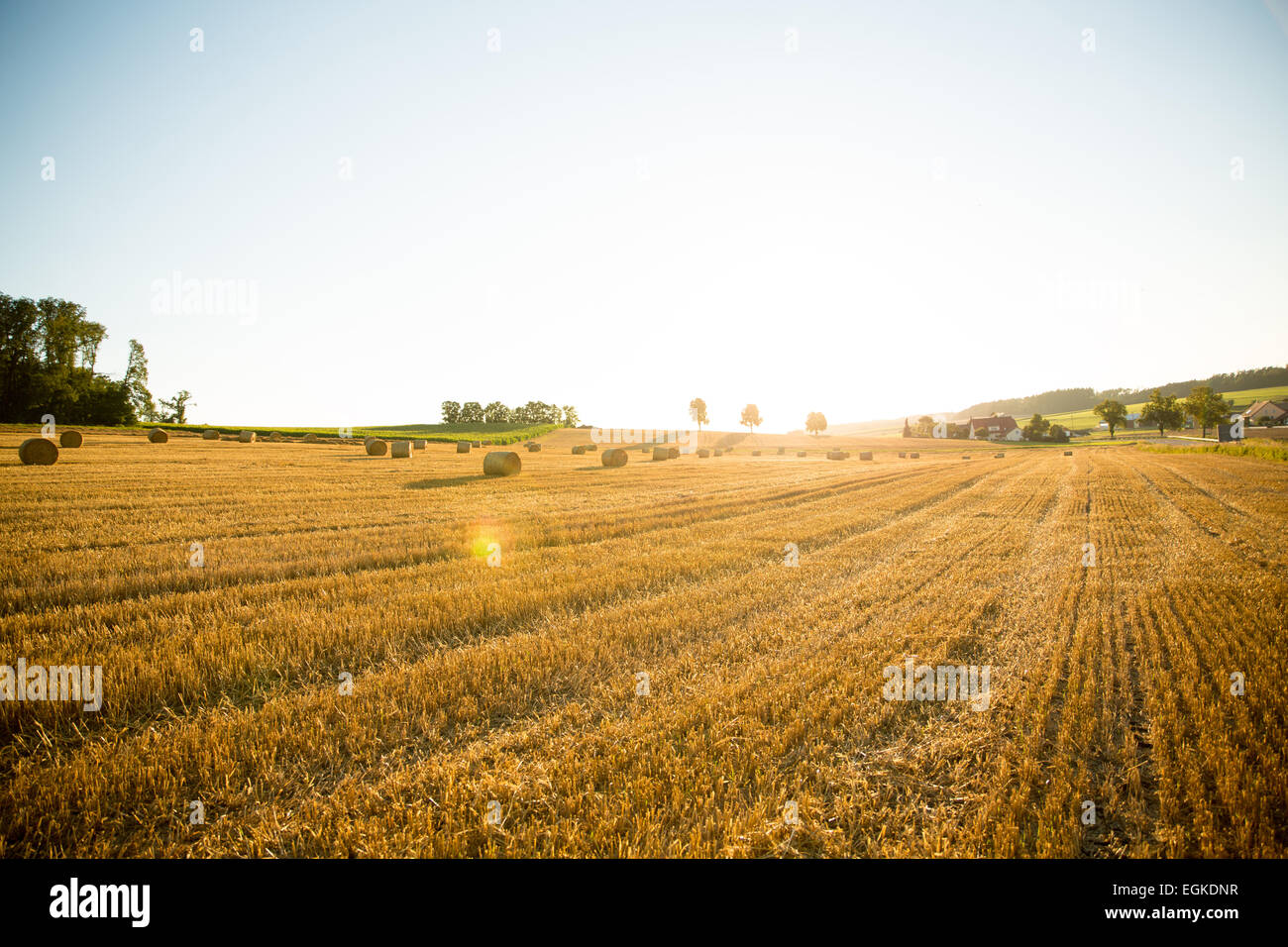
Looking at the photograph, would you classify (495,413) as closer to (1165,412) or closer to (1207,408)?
(1207,408)

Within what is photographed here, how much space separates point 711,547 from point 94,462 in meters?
29.8

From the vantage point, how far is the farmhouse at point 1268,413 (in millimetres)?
75375

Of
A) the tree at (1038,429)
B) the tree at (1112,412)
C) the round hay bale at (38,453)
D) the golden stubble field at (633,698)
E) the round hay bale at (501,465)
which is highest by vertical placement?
the tree at (1112,412)

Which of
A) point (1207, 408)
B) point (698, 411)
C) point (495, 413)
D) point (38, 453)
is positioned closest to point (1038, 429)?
point (1207, 408)

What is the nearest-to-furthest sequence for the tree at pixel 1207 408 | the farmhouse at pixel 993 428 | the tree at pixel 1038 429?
1. the tree at pixel 1207 408
2. the tree at pixel 1038 429
3. the farmhouse at pixel 993 428

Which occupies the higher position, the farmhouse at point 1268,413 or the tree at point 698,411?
the tree at point 698,411

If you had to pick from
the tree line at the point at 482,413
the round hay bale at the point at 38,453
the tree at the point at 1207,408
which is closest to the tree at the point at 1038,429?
the tree at the point at 1207,408

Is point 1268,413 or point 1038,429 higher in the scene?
point 1268,413

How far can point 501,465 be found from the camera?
26922mm

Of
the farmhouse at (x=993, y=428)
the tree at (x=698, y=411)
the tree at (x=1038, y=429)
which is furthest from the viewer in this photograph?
the tree at (x=698, y=411)

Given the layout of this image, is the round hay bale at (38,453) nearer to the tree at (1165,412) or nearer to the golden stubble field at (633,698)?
the golden stubble field at (633,698)

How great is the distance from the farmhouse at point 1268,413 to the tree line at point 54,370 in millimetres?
150466

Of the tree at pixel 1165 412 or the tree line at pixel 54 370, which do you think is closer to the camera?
the tree line at pixel 54 370

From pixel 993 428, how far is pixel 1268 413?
49553 millimetres
